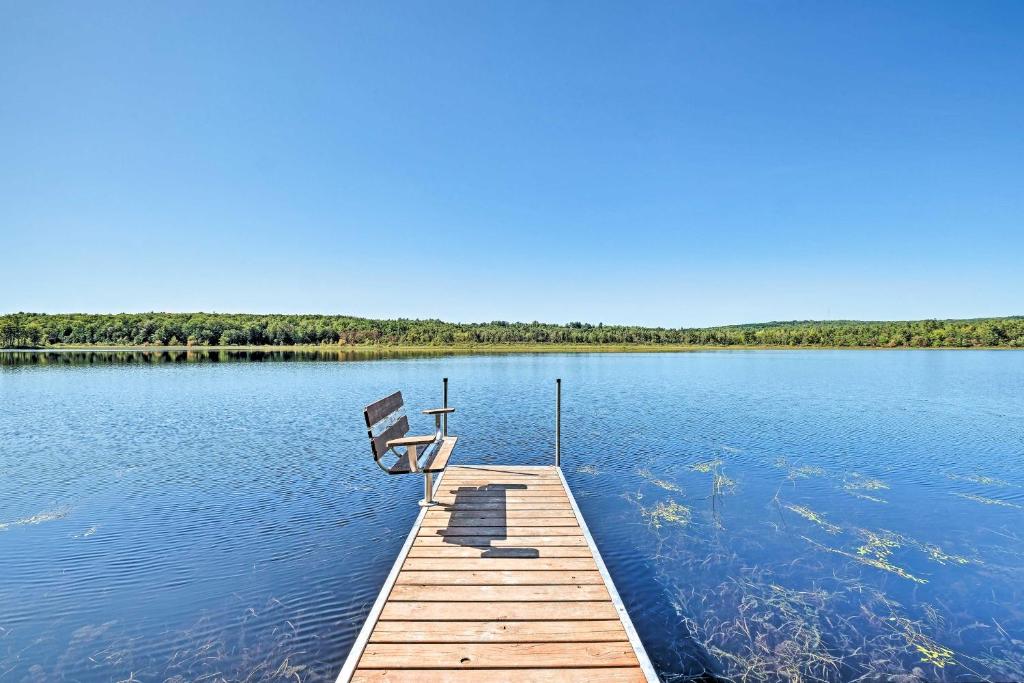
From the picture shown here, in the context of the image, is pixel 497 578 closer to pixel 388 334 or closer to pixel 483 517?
pixel 483 517

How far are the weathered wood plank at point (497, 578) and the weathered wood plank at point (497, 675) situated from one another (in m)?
1.29

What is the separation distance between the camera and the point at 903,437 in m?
15.7

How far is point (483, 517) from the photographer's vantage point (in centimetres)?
678

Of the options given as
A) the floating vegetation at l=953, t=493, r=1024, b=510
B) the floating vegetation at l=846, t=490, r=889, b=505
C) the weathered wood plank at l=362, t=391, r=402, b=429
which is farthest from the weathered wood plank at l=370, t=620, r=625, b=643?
Answer: the floating vegetation at l=953, t=493, r=1024, b=510

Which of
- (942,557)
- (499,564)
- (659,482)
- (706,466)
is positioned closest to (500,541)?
(499,564)

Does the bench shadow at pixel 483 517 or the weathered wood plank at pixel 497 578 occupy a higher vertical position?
the weathered wood plank at pixel 497 578

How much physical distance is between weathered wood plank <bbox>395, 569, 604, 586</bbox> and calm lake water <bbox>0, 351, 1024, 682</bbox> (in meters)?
0.98

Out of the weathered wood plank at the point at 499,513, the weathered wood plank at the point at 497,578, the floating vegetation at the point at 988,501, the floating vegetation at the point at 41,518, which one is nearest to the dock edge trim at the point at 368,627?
the weathered wood plank at the point at 497,578

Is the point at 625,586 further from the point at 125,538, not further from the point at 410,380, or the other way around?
the point at 410,380

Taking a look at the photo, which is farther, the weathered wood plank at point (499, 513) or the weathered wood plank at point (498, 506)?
the weathered wood plank at point (498, 506)

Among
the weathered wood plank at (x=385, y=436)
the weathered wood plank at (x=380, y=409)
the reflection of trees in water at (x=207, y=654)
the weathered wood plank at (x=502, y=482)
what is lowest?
the reflection of trees in water at (x=207, y=654)

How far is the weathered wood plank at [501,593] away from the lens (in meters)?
4.51

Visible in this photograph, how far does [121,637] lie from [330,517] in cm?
355

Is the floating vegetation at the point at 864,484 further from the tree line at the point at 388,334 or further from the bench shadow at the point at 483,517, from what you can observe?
→ the tree line at the point at 388,334
